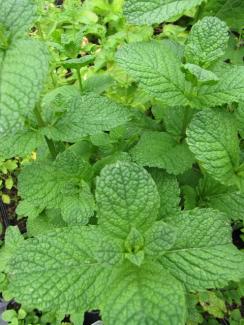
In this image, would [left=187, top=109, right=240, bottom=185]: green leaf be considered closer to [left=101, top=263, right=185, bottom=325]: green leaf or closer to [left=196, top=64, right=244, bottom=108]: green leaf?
[left=196, top=64, right=244, bottom=108]: green leaf

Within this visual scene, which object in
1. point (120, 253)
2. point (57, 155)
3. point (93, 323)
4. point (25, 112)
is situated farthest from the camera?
point (93, 323)

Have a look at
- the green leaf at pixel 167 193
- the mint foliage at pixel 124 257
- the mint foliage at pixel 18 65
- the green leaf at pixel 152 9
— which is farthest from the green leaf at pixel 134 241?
the green leaf at pixel 152 9

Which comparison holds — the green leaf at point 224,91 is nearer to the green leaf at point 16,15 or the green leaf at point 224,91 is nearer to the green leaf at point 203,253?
the green leaf at point 203,253

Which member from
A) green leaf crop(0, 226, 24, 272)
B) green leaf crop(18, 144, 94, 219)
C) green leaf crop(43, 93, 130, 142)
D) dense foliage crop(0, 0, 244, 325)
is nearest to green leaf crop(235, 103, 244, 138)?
dense foliage crop(0, 0, 244, 325)

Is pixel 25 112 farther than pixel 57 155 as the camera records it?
No

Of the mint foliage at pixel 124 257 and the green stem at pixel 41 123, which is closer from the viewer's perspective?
the mint foliage at pixel 124 257

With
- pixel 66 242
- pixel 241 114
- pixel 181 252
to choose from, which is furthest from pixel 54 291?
pixel 241 114

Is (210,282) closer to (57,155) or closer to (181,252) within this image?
(181,252)

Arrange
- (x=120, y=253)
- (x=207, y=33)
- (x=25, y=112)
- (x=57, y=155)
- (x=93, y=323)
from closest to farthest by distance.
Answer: (x=25, y=112) < (x=120, y=253) < (x=207, y=33) < (x=57, y=155) < (x=93, y=323)
